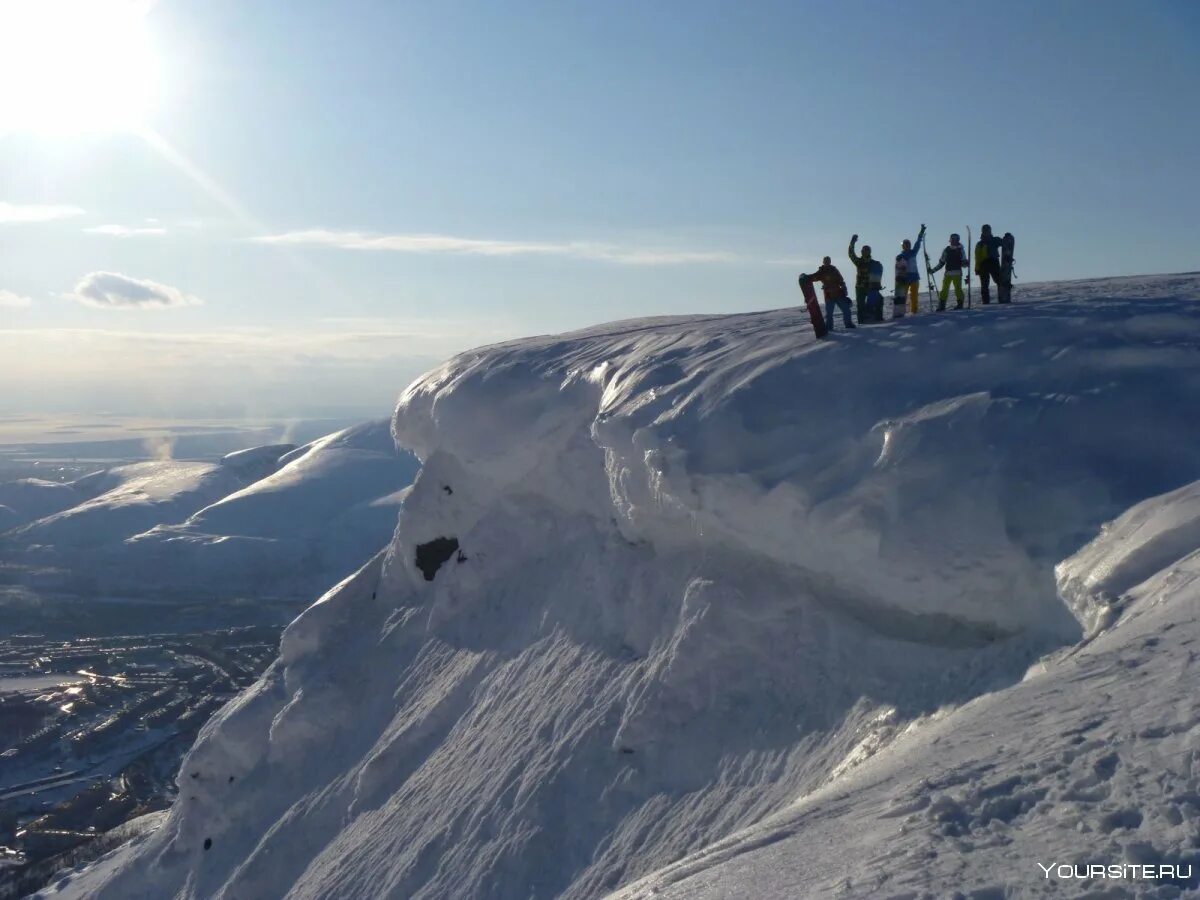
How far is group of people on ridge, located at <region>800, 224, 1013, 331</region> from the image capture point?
45.6 feet

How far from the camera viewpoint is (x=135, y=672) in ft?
161

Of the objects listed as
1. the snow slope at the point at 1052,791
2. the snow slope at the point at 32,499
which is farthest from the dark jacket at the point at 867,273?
the snow slope at the point at 32,499

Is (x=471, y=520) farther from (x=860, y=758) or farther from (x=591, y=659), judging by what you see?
(x=860, y=758)

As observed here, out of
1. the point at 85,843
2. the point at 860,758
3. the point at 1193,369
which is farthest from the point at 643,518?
the point at 85,843

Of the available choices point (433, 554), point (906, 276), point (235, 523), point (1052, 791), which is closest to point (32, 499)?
point (235, 523)

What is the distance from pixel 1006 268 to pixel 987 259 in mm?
316

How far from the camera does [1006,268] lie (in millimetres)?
15250

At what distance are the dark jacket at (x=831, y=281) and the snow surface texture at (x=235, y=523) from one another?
2813 inches

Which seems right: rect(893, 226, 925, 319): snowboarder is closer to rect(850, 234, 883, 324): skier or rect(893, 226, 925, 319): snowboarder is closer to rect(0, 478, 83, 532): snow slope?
rect(850, 234, 883, 324): skier

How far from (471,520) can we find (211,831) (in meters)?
6.71

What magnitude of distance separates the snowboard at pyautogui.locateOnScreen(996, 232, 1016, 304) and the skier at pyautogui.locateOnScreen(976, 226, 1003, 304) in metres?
0.05

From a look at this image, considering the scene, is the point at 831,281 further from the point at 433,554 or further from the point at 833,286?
the point at 433,554

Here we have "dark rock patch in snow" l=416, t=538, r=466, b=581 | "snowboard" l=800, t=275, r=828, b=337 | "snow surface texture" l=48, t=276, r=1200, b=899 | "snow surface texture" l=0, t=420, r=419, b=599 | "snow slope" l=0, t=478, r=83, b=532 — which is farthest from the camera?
"snow slope" l=0, t=478, r=83, b=532

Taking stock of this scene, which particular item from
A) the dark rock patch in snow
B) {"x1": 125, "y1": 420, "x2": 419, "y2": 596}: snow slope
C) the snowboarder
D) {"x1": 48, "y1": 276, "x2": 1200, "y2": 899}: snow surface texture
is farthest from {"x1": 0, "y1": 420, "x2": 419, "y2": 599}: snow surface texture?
the snowboarder
